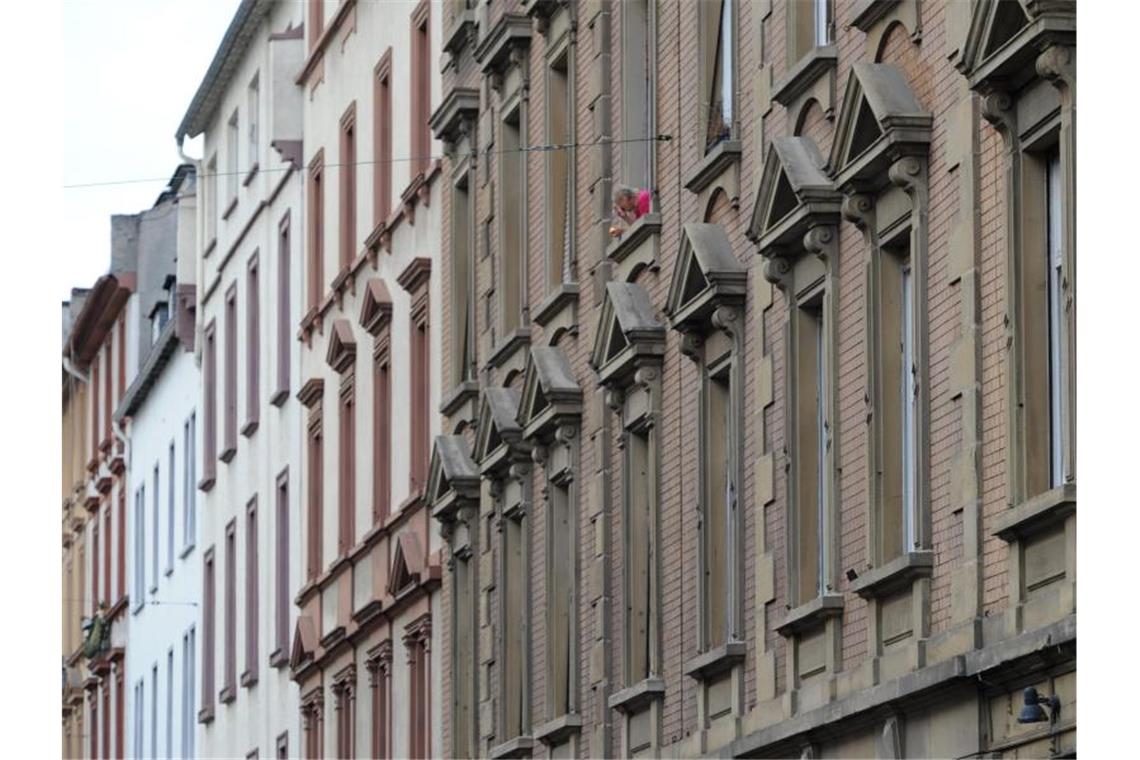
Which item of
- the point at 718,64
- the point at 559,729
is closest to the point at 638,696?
the point at 559,729

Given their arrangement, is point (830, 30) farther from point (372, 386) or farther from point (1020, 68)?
point (372, 386)

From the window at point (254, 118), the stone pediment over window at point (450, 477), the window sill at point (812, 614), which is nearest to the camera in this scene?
the window sill at point (812, 614)

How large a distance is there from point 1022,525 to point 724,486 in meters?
7.31

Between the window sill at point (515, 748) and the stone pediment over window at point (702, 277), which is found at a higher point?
the stone pediment over window at point (702, 277)

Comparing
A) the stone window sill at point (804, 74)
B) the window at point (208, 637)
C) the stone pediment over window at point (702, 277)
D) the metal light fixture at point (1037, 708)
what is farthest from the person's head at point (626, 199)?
the window at point (208, 637)

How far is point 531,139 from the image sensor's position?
31188 millimetres

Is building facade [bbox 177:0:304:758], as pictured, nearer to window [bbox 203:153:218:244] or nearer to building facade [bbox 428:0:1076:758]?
window [bbox 203:153:218:244]

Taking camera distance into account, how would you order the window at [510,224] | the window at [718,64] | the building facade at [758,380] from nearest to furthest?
1. the building facade at [758,380]
2. the window at [718,64]
3. the window at [510,224]

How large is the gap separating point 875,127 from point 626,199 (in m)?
6.97

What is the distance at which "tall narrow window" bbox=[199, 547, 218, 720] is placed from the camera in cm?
5200

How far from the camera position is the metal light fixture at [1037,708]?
1627 centimetres

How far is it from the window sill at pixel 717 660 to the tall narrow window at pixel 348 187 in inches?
712

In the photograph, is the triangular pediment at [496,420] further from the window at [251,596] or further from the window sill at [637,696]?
the window at [251,596]

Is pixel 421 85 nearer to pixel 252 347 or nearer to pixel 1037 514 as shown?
pixel 252 347
